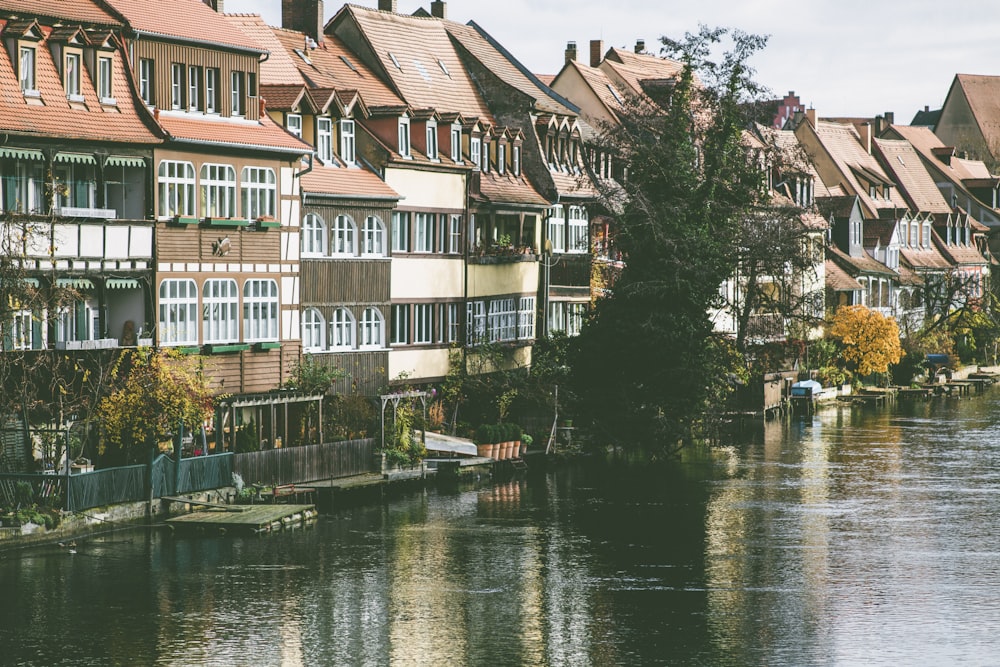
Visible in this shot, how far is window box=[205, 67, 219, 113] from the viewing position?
48.8 metres

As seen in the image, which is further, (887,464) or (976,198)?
(976,198)

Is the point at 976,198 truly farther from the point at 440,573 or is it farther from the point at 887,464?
the point at 440,573

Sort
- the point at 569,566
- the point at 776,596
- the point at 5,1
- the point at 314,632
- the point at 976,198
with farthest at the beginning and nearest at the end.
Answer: the point at 976,198 < the point at 5,1 < the point at 569,566 < the point at 776,596 < the point at 314,632

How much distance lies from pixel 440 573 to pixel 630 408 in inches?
955

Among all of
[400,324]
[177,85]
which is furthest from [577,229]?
[177,85]

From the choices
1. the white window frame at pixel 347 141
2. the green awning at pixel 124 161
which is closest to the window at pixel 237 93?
the green awning at pixel 124 161

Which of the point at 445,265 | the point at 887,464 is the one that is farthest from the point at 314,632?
the point at 887,464

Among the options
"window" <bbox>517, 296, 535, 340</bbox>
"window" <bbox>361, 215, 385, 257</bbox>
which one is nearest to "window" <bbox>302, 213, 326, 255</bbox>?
"window" <bbox>361, 215, 385, 257</bbox>

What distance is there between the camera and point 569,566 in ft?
127

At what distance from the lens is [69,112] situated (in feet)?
145

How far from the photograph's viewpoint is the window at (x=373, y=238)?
54.3 m

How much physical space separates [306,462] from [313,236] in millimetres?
8146

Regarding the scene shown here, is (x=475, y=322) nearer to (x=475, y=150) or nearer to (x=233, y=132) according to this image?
(x=475, y=150)

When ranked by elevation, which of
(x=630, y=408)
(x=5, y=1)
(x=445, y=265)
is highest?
(x=5, y=1)
